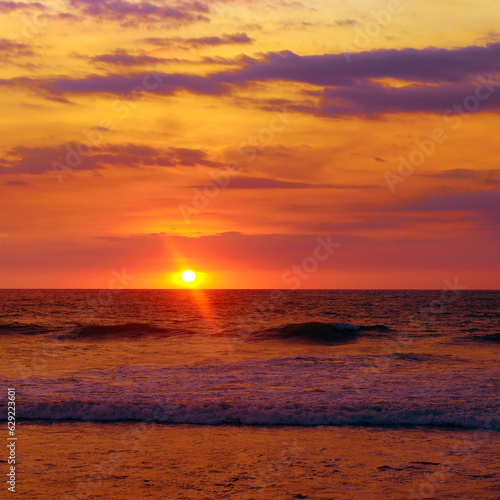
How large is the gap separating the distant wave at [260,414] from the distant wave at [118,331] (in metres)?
26.2

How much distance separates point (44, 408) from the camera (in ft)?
52.5

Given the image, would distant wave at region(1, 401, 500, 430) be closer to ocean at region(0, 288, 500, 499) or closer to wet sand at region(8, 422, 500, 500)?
ocean at region(0, 288, 500, 499)

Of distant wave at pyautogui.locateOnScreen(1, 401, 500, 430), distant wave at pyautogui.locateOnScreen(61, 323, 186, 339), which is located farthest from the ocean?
distant wave at pyautogui.locateOnScreen(61, 323, 186, 339)

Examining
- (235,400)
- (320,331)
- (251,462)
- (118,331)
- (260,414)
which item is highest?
(118,331)

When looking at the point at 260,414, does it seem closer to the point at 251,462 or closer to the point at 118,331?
the point at 251,462

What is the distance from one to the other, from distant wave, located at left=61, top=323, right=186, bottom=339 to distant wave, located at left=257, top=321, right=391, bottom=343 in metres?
8.19

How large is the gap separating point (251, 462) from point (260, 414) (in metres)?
3.69

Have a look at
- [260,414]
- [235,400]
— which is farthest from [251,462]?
[235,400]

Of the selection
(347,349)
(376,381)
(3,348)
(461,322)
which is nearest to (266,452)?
(376,381)

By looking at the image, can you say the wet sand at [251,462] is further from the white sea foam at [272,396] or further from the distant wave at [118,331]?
the distant wave at [118,331]

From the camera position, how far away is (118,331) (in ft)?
151

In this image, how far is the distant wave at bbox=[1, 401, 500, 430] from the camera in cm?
1516

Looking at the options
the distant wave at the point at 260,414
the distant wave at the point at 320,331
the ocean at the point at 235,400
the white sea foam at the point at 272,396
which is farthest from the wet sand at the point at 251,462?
the distant wave at the point at 320,331

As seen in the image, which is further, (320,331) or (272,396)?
(320,331)
